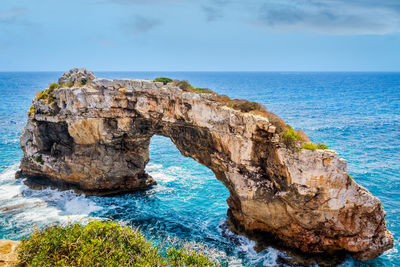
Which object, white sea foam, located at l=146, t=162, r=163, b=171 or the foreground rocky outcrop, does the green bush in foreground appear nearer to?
the foreground rocky outcrop

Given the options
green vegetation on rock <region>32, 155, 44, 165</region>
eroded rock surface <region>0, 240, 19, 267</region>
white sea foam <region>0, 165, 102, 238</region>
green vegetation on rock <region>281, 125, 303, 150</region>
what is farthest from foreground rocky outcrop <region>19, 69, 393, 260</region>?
eroded rock surface <region>0, 240, 19, 267</region>

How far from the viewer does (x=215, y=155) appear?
3095cm

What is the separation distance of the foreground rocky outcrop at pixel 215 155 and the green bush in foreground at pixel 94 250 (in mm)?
9456

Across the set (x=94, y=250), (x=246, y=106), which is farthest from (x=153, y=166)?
(x=94, y=250)

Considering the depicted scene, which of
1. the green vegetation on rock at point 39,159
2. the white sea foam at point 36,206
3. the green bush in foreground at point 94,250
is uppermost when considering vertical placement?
the green vegetation on rock at point 39,159

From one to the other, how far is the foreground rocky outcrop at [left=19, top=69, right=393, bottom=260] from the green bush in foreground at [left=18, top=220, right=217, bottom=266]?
946 cm

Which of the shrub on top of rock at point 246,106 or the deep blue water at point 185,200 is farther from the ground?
the shrub on top of rock at point 246,106

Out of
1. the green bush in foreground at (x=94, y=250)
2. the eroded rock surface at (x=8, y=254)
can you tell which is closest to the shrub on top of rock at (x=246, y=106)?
the green bush in foreground at (x=94, y=250)

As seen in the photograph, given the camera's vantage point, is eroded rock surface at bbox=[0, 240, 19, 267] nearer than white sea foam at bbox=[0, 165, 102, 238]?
Yes

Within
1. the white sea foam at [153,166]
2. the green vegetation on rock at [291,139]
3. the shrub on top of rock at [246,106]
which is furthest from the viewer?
the white sea foam at [153,166]

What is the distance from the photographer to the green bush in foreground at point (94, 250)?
20000 millimetres

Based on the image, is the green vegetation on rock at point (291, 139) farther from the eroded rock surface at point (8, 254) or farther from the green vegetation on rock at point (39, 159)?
the green vegetation on rock at point (39, 159)

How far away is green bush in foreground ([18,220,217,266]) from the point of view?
2000 cm

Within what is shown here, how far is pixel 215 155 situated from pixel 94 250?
566 inches
